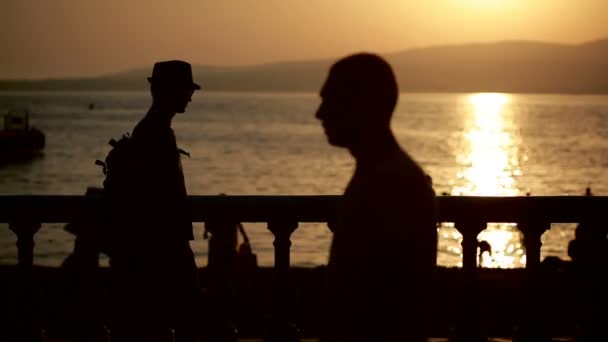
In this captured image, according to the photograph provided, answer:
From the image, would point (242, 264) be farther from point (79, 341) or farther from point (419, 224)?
point (419, 224)

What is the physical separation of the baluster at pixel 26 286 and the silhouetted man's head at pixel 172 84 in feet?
4.84

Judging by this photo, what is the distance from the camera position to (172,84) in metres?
5.04

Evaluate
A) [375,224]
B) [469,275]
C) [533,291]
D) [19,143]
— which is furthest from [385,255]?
[19,143]

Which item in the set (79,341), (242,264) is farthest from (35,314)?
(242,264)

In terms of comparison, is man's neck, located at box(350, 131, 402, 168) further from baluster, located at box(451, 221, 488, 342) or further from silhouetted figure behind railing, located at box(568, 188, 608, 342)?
silhouetted figure behind railing, located at box(568, 188, 608, 342)

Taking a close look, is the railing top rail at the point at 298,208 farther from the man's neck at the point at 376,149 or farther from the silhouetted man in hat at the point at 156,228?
the man's neck at the point at 376,149

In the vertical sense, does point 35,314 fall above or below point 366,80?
below

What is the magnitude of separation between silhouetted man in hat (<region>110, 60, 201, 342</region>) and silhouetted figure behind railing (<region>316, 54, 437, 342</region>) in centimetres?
185

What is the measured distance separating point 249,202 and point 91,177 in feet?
248

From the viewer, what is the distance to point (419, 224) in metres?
3.22

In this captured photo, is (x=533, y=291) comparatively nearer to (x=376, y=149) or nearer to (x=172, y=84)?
(x=172, y=84)

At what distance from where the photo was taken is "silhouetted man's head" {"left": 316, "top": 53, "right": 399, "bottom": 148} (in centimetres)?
325

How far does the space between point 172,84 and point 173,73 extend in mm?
55

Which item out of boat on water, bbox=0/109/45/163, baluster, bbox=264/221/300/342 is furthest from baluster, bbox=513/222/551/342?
boat on water, bbox=0/109/45/163
